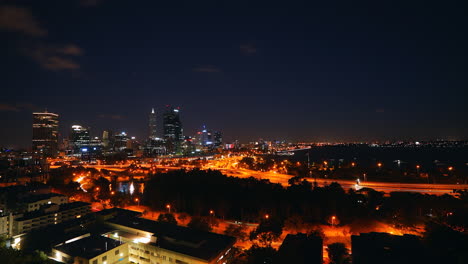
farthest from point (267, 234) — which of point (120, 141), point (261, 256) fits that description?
point (120, 141)

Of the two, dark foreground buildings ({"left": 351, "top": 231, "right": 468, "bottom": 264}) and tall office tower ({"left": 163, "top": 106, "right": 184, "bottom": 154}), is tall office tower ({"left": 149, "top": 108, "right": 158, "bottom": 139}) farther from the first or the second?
dark foreground buildings ({"left": 351, "top": 231, "right": 468, "bottom": 264})

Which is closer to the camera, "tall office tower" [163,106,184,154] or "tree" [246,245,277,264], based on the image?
"tree" [246,245,277,264]

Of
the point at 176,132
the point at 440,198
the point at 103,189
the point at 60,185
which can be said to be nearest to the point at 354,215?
the point at 440,198

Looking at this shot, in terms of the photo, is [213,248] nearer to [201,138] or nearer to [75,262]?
[75,262]

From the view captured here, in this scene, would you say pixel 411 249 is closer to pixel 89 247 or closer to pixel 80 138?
pixel 89 247

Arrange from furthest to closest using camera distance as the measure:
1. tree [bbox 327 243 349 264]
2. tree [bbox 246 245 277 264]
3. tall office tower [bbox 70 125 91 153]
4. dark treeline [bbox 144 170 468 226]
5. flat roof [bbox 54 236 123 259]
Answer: tall office tower [bbox 70 125 91 153] → dark treeline [bbox 144 170 468 226] → flat roof [bbox 54 236 123 259] → tree [bbox 327 243 349 264] → tree [bbox 246 245 277 264]

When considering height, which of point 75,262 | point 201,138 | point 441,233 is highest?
point 201,138

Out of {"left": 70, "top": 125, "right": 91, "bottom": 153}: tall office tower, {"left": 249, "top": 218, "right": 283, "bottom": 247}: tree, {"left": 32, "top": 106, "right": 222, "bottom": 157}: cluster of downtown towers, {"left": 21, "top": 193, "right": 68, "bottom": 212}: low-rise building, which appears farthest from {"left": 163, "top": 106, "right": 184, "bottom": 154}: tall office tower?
{"left": 249, "top": 218, "right": 283, "bottom": 247}: tree
